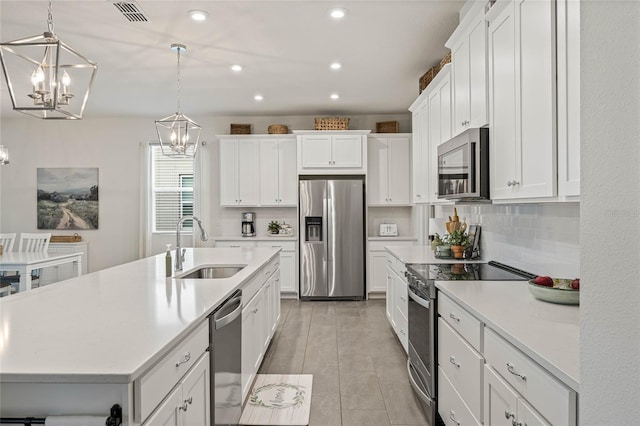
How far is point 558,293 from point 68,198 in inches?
296

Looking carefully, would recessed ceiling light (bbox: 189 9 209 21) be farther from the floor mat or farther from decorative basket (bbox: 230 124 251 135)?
decorative basket (bbox: 230 124 251 135)

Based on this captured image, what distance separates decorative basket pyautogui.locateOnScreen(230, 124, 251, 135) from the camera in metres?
6.76

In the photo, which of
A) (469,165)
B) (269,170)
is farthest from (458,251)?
(269,170)

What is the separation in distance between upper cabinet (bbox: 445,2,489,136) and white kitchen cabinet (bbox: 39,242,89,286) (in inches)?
242

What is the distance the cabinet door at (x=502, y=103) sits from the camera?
2.19 m

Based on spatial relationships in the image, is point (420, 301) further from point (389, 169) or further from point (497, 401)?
point (389, 169)

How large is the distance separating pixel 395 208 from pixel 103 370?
5958mm

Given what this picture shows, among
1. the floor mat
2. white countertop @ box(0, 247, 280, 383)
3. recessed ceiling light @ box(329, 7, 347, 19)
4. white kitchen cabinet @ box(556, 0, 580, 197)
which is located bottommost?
the floor mat

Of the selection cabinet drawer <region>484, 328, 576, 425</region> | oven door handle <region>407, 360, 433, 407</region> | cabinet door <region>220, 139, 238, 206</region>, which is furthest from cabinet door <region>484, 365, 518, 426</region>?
cabinet door <region>220, 139, 238, 206</region>

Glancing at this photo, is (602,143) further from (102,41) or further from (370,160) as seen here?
(370,160)

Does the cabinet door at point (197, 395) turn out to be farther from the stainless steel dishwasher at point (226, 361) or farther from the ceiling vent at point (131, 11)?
the ceiling vent at point (131, 11)

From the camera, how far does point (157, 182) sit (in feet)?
23.5

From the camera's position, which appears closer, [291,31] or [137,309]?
[137,309]

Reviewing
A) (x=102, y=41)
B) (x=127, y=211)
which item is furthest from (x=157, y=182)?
(x=102, y=41)
